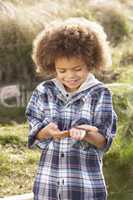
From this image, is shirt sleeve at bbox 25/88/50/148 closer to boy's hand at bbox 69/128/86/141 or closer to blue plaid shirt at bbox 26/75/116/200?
blue plaid shirt at bbox 26/75/116/200

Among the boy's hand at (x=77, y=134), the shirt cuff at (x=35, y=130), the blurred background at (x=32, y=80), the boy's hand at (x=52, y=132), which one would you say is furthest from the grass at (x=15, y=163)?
the boy's hand at (x=77, y=134)

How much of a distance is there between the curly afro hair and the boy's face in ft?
0.08

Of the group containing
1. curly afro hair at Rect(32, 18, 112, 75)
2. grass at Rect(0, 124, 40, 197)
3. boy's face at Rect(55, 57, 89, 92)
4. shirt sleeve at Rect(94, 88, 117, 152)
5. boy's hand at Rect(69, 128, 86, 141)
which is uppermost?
curly afro hair at Rect(32, 18, 112, 75)

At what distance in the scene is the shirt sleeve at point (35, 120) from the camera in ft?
9.76

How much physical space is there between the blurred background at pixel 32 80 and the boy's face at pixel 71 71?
5.62 ft

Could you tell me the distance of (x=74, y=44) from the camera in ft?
9.70

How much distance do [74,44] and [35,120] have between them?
40 cm

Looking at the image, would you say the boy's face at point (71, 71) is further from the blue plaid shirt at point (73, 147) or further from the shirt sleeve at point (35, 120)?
the shirt sleeve at point (35, 120)

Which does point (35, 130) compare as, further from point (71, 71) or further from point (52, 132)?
point (71, 71)

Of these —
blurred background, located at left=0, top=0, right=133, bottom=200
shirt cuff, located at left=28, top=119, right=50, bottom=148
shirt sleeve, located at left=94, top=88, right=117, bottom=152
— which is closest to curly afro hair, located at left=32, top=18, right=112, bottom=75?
shirt sleeve, located at left=94, top=88, right=117, bottom=152

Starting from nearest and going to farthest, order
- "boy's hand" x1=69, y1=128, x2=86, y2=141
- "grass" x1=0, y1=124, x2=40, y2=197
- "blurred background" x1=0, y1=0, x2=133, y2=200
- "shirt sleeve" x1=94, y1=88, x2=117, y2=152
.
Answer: "boy's hand" x1=69, y1=128, x2=86, y2=141, "shirt sleeve" x1=94, y1=88, x2=117, y2=152, "grass" x1=0, y1=124, x2=40, y2=197, "blurred background" x1=0, y1=0, x2=133, y2=200

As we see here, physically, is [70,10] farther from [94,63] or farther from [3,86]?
[94,63]

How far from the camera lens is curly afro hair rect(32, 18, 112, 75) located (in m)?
2.96

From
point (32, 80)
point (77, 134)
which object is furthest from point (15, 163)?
point (32, 80)
